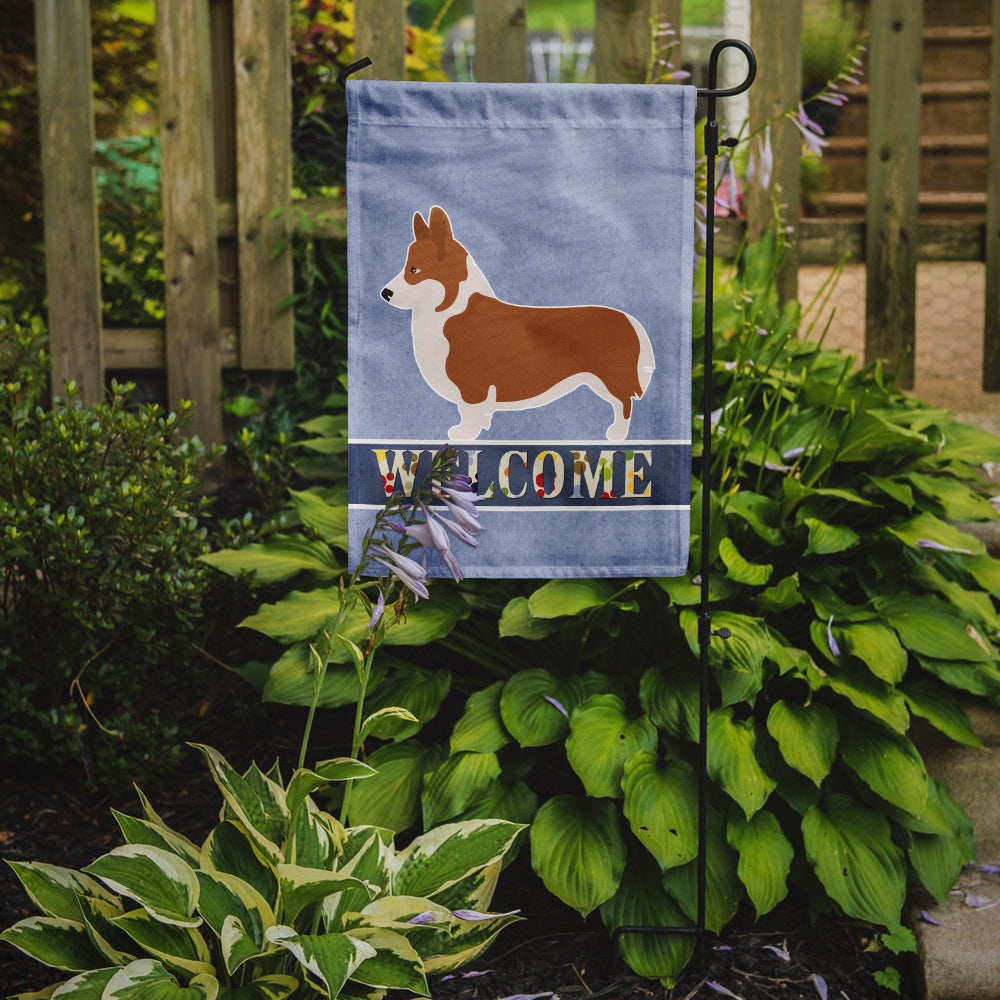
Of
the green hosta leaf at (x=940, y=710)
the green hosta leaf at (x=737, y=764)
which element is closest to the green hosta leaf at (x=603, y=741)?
the green hosta leaf at (x=737, y=764)

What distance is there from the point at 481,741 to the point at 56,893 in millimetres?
785

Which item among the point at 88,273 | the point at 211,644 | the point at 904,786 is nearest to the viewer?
the point at 904,786

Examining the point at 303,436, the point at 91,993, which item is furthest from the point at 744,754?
the point at 303,436

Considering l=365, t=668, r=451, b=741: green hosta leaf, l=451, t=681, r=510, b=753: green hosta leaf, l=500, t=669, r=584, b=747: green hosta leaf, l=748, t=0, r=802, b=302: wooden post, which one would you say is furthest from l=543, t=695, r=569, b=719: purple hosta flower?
A: l=748, t=0, r=802, b=302: wooden post

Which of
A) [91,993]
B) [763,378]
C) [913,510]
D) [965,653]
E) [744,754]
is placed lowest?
[91,993]

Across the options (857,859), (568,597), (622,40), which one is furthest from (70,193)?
(857,859)

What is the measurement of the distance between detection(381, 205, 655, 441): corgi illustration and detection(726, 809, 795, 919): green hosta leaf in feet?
2.62

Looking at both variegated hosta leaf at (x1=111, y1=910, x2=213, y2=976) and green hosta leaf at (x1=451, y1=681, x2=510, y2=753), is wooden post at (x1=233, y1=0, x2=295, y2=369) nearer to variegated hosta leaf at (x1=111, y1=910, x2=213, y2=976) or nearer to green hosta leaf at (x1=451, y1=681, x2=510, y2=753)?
green hosta leaf at (x1=451, y1=681, x2=510, y2=753)

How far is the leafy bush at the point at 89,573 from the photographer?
2.22 m

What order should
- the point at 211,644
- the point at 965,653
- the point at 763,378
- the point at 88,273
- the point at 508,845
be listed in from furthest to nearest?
the point at 88,273
the point at 211,644
the point at 763,378
the point at 965,653
the point at 508,845

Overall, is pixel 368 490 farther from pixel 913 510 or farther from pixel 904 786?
pixel 913 510

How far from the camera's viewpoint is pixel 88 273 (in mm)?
3279

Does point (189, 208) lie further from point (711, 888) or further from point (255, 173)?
point (711, 888)

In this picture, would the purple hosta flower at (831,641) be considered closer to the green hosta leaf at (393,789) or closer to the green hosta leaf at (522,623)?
the green hosta leaf at (522,623)
